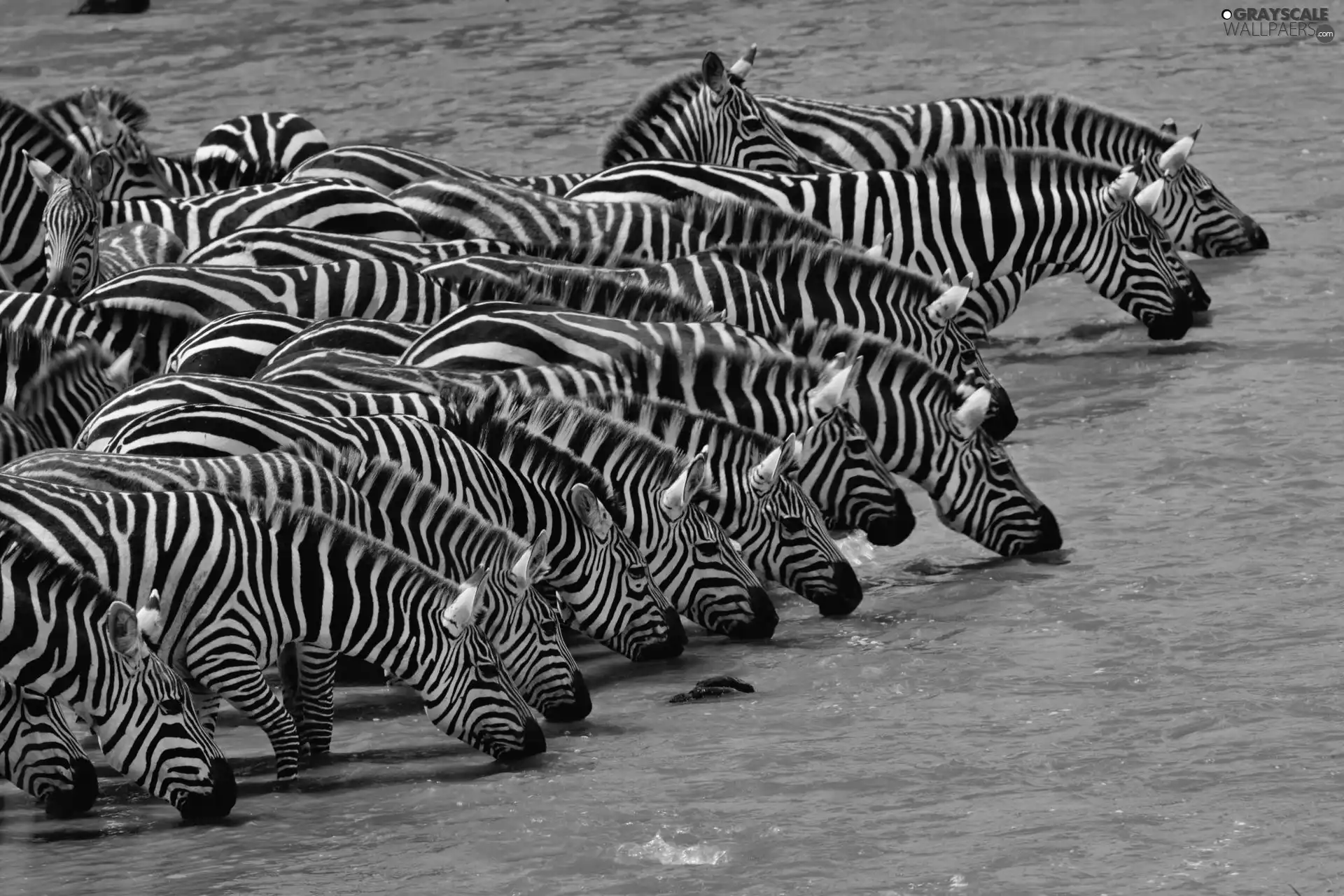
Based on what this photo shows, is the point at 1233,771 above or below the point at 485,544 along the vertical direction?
below

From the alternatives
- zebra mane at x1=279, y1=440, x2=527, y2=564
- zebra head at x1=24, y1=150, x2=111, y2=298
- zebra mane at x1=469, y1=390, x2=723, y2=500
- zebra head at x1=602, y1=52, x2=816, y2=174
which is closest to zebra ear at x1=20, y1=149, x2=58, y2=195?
zebra head at x1=24, y1=150, x2=111, y2=298

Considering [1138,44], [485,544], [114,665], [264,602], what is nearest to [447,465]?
[485,544]

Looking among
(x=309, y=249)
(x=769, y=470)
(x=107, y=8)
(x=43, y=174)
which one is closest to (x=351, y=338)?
(x=309, y=249)

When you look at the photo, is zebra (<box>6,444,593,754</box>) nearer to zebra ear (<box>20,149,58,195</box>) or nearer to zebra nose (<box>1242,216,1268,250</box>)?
zebra ear (<box>20,149,58,195</box>)

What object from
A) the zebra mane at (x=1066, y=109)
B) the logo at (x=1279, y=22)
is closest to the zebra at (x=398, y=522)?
the zebra mane at (x=1066, y=109)

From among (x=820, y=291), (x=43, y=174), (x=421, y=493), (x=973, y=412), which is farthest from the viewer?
(x=43, y=174)

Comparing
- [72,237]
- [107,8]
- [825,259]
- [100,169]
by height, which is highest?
[107,8]

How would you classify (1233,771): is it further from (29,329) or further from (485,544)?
(29,329)

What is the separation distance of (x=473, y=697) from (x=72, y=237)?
6.15 m

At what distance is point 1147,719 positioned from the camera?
32.1ft

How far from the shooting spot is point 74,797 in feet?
30.1

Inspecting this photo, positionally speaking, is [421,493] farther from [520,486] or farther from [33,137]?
[33,137]

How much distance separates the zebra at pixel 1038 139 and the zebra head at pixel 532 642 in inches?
331

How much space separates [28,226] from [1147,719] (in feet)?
31.3
